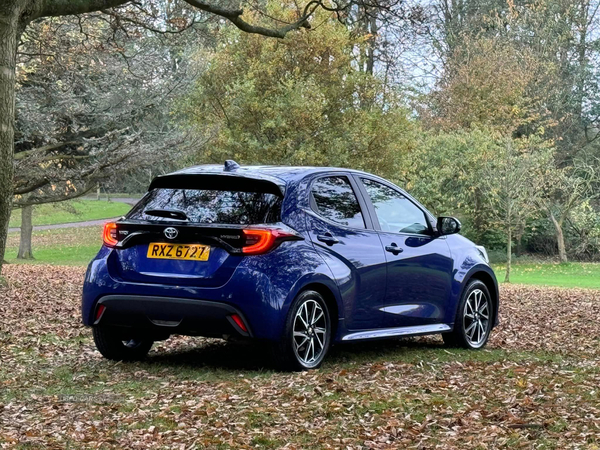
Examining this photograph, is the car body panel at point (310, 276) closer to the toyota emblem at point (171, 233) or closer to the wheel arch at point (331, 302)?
the wheel arch at point (331, 302)

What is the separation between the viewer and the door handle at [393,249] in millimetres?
8222

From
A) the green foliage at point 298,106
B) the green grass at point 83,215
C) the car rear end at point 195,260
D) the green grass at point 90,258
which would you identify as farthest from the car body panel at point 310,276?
the green grass at point 83,215

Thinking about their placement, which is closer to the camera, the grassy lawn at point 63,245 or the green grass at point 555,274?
the green grass at point 555,274

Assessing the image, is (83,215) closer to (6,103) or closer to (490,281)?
(490,281)

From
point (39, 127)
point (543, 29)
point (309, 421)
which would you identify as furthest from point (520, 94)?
point (309, 421)

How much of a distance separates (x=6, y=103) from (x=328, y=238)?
2.79 m

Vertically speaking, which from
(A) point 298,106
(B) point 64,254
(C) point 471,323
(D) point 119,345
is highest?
(A) point 298,106

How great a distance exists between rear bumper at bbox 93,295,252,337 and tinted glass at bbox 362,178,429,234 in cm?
198

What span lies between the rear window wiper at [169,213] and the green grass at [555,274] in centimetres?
2219

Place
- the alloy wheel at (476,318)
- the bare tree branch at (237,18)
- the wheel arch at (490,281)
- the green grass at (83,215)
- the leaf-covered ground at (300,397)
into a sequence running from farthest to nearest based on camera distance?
the green grass at (83,215)
the bare tree branch at (237,18)
the wheel arch at (490,281)
the alloy wheel at (476,318)
the leaf-covered ground at (300,397)

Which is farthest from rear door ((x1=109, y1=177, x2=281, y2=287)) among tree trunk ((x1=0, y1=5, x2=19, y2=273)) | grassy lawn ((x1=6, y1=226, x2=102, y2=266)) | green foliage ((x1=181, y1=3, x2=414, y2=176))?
grassy lawn ((x1=6, y1=226, x2=102, y2=266))

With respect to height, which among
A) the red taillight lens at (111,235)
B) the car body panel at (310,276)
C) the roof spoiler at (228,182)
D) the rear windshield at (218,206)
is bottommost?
the car body panel at (310,276)

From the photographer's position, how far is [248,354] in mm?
8422

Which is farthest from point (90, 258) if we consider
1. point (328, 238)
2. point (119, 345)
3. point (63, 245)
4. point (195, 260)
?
point (195, 260)
